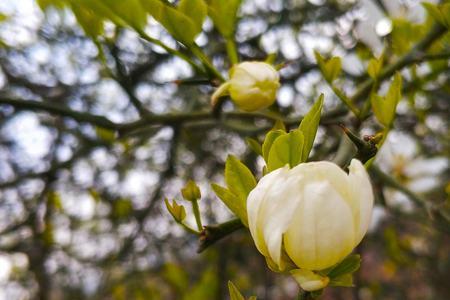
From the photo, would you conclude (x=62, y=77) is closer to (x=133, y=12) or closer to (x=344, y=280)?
(x=133, y=12)

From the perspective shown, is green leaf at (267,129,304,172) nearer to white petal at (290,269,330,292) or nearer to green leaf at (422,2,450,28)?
white petal at (290,269,330,292)

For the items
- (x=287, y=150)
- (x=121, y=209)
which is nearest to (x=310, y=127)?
(x=287, y=150)

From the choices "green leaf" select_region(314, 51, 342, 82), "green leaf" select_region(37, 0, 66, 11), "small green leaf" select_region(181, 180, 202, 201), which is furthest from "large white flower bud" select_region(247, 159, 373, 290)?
"green leaf" select_region(37, 0, 66, 11)

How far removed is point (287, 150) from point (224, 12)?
29 centimetres

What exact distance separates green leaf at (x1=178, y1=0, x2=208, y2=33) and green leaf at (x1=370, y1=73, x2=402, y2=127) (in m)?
0.20

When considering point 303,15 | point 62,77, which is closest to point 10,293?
point 62,77

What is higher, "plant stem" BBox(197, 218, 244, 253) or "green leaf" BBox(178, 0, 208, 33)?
"green leaf" BBox(178, 0, 208, 33)

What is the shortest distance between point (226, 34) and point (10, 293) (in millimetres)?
2244

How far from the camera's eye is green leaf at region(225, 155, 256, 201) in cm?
44

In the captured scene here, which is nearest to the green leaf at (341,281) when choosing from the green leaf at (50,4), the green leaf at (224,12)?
→ the green leaf at (224,12)

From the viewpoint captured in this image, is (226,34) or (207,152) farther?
(207,152)

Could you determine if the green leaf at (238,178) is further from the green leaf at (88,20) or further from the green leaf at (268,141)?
the green leaf at (88,20)

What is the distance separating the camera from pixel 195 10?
0.54 metres

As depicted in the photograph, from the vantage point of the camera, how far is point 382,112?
53 cm
